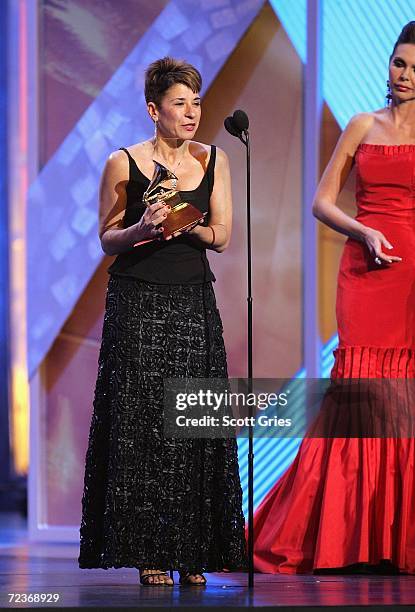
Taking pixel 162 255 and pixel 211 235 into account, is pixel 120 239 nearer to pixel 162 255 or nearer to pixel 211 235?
pixel 162 255

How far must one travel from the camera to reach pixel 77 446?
5418 millimetres

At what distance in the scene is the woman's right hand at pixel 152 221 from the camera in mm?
3520

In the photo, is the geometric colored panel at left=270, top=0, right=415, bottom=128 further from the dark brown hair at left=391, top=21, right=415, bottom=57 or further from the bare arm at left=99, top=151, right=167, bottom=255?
the bare arm at left=99, top=151, right=167, bottom=255

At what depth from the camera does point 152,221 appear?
11.6ft

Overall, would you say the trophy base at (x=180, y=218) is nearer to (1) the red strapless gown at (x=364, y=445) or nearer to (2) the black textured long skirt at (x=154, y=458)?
(2) the black textured long skirt at (x=154, y=458)

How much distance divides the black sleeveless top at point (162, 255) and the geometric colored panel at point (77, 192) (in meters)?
1.62

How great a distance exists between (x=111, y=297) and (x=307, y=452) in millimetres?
1130

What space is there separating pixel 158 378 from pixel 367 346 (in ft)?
3.39

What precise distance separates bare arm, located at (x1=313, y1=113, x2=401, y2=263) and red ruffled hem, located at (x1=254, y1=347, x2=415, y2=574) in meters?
0.44

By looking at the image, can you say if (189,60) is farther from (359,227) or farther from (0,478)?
(0,478)

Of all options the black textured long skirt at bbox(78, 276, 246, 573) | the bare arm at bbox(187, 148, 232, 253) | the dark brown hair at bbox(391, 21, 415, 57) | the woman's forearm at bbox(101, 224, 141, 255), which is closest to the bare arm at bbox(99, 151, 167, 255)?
the woman's forearm at bbox(101, 224, 141, 255)

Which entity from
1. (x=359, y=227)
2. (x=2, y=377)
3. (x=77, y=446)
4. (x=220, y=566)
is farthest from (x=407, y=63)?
(x=2, y=377)

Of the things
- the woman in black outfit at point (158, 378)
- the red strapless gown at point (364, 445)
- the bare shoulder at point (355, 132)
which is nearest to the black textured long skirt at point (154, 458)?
the woman in black outfit at point (158, 378)

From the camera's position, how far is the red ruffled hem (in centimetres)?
426
